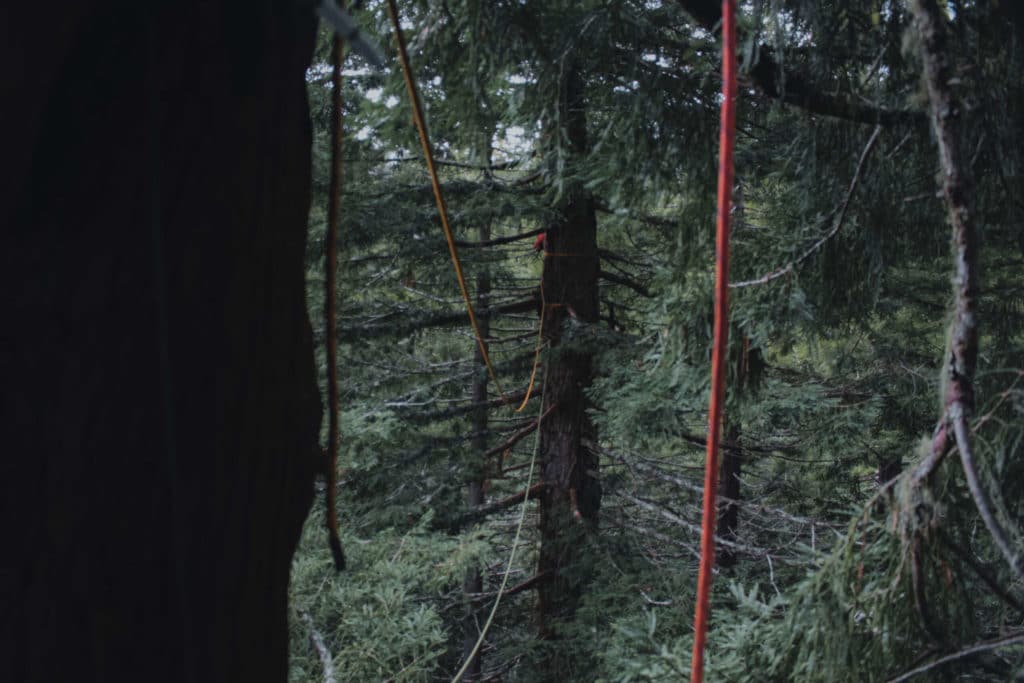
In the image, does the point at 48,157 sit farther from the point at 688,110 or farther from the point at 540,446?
the point at 540,446

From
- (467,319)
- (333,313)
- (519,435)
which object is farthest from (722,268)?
(519,435)

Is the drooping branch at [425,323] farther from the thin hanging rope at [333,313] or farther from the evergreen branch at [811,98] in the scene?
the thin hanging rope at [333,313]


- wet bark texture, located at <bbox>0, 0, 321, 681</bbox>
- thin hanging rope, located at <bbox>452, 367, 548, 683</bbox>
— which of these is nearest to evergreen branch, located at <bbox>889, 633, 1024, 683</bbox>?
wet bark texture, located at <bbox>0, 0, 321, 681</bbox>

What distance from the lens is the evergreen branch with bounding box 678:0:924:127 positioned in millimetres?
2150

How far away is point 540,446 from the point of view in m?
6.50

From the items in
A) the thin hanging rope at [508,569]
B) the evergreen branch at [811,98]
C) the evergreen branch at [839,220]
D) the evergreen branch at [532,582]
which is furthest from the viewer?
the evergreen branch at [532,582]

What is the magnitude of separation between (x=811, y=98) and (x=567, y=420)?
426 cm

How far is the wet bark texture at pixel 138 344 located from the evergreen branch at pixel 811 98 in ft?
5.66

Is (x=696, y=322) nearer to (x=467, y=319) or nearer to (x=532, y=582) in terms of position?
(x=467, y=319)

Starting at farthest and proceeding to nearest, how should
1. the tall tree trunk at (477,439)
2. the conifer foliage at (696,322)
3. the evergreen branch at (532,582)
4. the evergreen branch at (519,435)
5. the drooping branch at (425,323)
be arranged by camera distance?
1. the tall tree trunk at (477,439)
2. the evergreen branch at (519,435)
3. the evergreen branch at (532,582)
4. the drooping branch at (425,323)
5. the conifer foliage at (696,322)

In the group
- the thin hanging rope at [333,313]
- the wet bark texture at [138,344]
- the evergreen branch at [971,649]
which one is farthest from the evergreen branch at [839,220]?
the wet bark texture at [138,344]

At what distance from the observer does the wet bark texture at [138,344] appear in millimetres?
810

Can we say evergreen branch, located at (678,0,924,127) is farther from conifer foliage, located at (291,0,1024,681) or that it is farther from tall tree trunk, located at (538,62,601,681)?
tall tree trunk, located at (538,62,601,681)

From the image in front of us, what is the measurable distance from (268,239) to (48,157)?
28 centimetres
